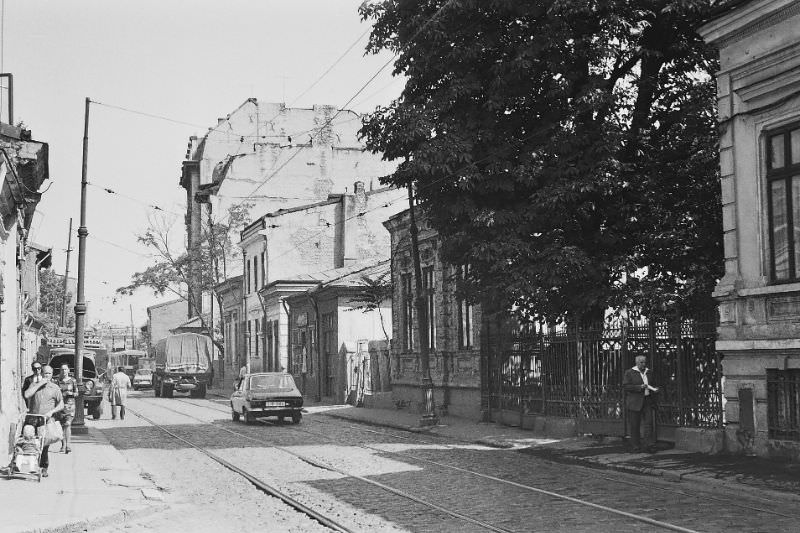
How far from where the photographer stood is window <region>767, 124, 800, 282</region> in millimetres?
15484

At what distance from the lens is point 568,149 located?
19703 mm

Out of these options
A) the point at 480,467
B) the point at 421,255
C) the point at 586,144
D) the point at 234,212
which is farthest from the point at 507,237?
the point at 234,212

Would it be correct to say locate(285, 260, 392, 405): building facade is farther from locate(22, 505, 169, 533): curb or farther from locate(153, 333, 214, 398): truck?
locate(22, 505, 169, 533): curb

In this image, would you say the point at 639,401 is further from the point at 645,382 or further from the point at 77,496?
the point at 77,496

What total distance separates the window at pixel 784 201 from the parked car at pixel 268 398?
52.8 feet

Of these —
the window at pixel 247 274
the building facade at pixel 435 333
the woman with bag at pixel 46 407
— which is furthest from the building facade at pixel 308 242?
the woman with bag at pixel 46 407

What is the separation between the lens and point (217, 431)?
26.0 m

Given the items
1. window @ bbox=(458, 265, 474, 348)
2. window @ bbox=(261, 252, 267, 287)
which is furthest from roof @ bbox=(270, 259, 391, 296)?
window @ bbox=(261, 252, 267, 287)

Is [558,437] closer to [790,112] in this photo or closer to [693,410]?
[693,410]

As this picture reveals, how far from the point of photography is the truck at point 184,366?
50125 mm

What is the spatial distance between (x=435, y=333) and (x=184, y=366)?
23.0m

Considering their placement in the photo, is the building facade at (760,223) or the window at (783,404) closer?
the window at (783,404)

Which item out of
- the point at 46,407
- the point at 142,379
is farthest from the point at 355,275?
the point at 142,379

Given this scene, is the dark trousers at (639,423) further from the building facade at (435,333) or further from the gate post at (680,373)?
the building facade at (435,333)
